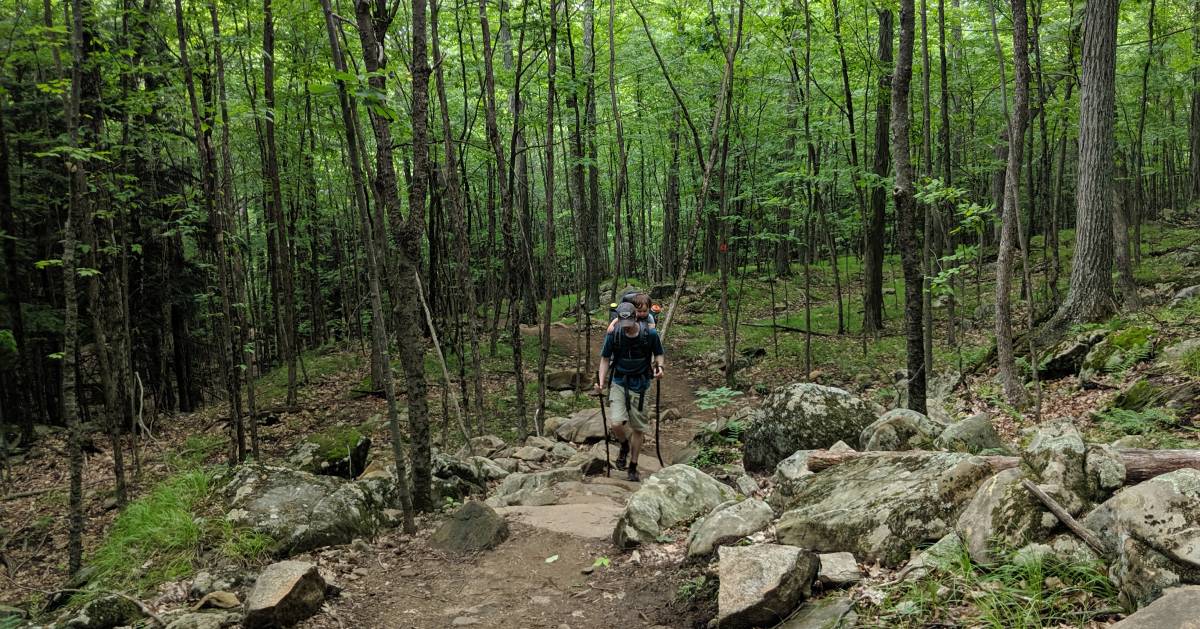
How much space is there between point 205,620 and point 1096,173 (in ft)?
39.9

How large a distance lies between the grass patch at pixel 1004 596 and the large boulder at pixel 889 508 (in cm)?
45

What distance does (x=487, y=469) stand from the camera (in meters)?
8.61

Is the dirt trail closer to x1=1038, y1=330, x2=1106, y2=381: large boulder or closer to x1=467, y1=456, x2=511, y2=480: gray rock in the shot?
x1=467, y1=456, x2=511, y2=480: gray rock

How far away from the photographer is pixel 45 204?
12500 mm

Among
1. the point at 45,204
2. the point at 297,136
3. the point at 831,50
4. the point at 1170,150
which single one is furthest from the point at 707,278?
the point at 1170,150

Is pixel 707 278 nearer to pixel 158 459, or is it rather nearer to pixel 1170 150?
pixel 158 459

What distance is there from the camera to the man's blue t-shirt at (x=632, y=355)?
24.7ft

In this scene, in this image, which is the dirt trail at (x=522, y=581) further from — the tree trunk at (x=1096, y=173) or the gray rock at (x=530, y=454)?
the tree trunk at (x=1096, y=173)

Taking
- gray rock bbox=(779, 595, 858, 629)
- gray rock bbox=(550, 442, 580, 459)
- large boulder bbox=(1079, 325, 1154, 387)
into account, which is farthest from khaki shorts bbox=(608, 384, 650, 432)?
large boulder bbox=(1079, 325, 1154, 387)

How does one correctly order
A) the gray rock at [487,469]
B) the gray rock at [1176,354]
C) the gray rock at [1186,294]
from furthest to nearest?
1. the gray rock at [1186,294]
2. the gray rock at [487,469]
3. the gray rock at [1176,354]

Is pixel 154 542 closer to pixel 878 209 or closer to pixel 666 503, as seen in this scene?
pixel 666 503

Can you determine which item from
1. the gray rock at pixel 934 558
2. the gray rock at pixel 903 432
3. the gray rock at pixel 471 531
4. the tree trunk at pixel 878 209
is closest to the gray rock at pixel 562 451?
the gray rock at pixel 471 531

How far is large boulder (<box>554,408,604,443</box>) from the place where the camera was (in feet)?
34.7

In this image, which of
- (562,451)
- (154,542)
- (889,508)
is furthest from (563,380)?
(889,508)
